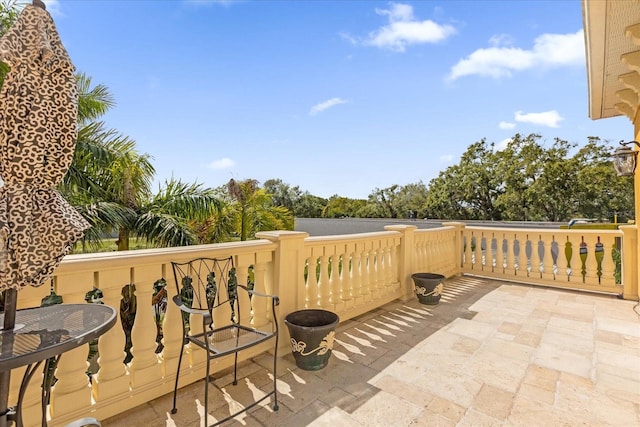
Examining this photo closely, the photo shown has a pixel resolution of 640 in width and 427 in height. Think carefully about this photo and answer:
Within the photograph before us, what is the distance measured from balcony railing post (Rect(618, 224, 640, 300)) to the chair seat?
5.28 m

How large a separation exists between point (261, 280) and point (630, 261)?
5.32 metres

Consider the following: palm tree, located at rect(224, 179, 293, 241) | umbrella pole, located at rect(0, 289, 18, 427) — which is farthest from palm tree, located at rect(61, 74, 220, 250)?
umbrella pole, located at rect(0, 289, 18, 427)

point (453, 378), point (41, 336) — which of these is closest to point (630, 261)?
point (453, 378)

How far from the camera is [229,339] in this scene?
2057 mm

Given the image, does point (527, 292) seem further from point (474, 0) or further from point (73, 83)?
point (73, 83)

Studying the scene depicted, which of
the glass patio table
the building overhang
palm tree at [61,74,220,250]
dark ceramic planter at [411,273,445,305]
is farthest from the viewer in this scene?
palm tree at [61,74,220,250]

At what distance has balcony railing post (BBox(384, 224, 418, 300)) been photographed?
4.19 meters

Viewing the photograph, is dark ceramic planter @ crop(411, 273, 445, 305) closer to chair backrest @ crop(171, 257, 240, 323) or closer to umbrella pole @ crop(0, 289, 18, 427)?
chair backrest @ crop(171, 257, 240, 323)

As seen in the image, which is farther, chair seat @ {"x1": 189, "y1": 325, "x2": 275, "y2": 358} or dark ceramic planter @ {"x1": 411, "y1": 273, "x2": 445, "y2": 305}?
dark ceramic planter @ {"x1": 411, "y1": 273, "x2": 445, "y2": 305}

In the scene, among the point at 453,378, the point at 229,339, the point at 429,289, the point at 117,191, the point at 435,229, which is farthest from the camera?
the point at 435,229

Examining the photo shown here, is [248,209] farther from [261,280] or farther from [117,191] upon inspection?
[261,280]

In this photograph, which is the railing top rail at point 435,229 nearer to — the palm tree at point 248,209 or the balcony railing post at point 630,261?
the balcony railing post at point 630,261

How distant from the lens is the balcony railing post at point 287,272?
267 cm

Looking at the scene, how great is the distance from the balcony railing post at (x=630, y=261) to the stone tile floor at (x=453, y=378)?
1080 millimetres
